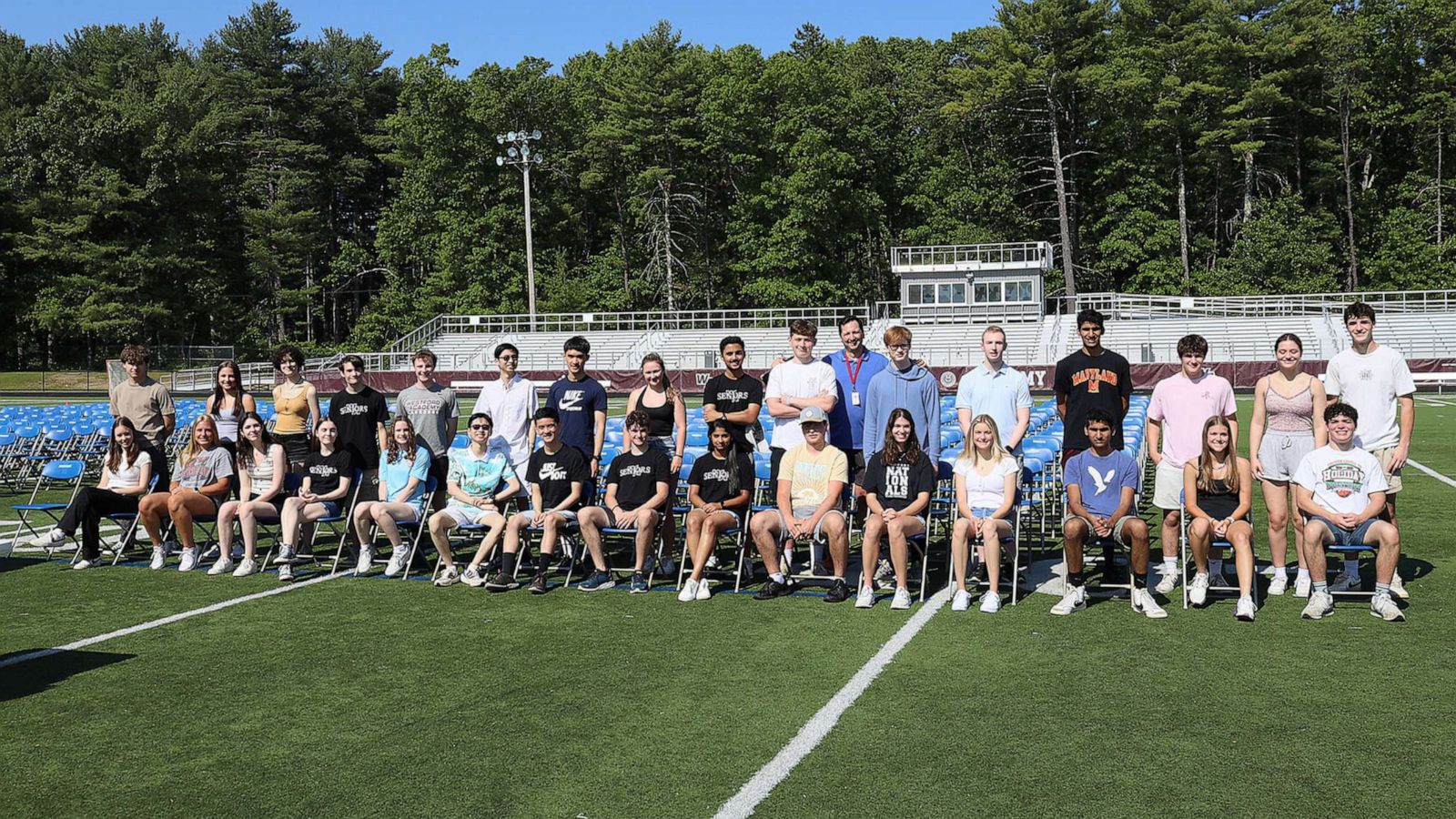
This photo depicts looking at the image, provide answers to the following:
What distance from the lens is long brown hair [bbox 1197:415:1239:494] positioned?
7.79m

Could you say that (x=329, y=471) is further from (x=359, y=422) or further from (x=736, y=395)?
(x=736, y=395)

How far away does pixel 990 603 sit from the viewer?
771 cm

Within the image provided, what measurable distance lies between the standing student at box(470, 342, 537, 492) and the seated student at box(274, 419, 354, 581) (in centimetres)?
119

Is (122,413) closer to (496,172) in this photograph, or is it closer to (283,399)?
(283,399)

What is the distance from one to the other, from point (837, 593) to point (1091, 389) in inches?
85.2

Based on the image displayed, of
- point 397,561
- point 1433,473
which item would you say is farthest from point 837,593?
point 1433,473

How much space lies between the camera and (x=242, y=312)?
207 feet

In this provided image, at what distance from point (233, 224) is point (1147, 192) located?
45.4 meters

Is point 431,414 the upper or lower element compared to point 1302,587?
upper

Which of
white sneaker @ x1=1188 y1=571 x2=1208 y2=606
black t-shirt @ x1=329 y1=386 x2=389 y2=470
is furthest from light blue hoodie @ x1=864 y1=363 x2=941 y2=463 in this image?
black t-shirt @ x1=329 y1=386 x2=389 y2=470

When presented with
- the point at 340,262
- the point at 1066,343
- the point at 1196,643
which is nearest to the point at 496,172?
the point at 340,262

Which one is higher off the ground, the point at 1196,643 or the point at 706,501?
the point at 706,501

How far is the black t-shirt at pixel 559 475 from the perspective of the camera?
906cm

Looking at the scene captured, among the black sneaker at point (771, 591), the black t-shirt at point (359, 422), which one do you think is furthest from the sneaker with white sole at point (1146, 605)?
the black t-shirt at point (359, 422)
